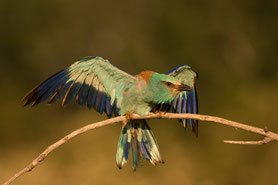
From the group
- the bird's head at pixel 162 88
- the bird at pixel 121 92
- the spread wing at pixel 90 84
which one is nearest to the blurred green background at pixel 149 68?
the bird at pixel 121 92

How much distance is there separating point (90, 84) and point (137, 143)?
0.78 metres

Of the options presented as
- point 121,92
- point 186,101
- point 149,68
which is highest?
point 149,68

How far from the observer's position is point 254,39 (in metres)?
10.3

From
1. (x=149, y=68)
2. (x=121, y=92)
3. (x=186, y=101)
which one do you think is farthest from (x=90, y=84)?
(x=149, y=68)

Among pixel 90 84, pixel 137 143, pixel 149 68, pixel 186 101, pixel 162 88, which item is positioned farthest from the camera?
pixel 149 68

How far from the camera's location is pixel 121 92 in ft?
16.0

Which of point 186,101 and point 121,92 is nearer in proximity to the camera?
point 121,92

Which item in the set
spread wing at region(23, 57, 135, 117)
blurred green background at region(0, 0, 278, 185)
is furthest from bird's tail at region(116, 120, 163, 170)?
blurred green background at region(0, 0, 278, 185)

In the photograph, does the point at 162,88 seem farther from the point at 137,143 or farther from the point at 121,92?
the point at 137,143

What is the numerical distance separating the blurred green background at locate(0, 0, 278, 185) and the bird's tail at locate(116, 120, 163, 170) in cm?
246

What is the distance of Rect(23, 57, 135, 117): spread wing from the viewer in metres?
4.72

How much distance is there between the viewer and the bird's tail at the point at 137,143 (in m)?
4.96

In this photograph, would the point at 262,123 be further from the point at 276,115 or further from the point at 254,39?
the point at 254,39

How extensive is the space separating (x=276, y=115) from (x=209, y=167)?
66.3 inches
